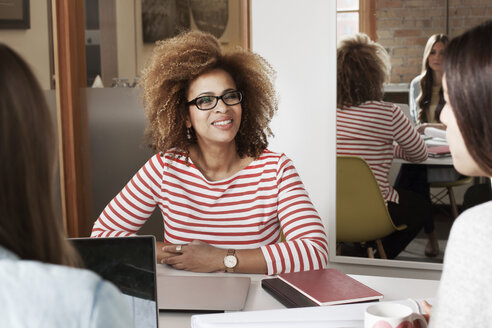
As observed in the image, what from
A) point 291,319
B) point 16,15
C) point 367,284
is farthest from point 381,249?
point 16,15

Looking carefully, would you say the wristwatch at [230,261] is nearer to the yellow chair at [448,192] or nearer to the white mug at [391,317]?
the white mug at [391,317]

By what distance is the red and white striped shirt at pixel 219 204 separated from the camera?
1893mm

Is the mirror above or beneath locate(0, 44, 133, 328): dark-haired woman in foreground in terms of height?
above

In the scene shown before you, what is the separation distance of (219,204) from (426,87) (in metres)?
1.35

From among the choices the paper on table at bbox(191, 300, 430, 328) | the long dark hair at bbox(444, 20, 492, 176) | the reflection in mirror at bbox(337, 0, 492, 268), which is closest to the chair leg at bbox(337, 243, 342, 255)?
the reflection in mirror at bbox(337, 0, 492, 268)

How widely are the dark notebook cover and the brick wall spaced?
67.3 inches

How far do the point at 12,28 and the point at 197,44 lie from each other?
1.48 m

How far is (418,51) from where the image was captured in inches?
111

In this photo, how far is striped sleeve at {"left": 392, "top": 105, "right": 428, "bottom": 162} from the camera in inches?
113

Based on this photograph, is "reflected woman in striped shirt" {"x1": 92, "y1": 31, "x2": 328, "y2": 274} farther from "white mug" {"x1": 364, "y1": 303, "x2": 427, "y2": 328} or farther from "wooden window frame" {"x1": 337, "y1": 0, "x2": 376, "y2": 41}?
"wooden window frame" {"x1": 337, "y1": 0, "x2": 376, "y2": 41}

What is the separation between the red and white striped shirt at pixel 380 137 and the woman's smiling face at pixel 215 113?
3.58ft

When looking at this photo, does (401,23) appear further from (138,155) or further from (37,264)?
(37,264)

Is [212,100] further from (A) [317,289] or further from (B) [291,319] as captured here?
(B) [291,319]

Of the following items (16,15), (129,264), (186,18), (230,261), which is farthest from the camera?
(186,18)
